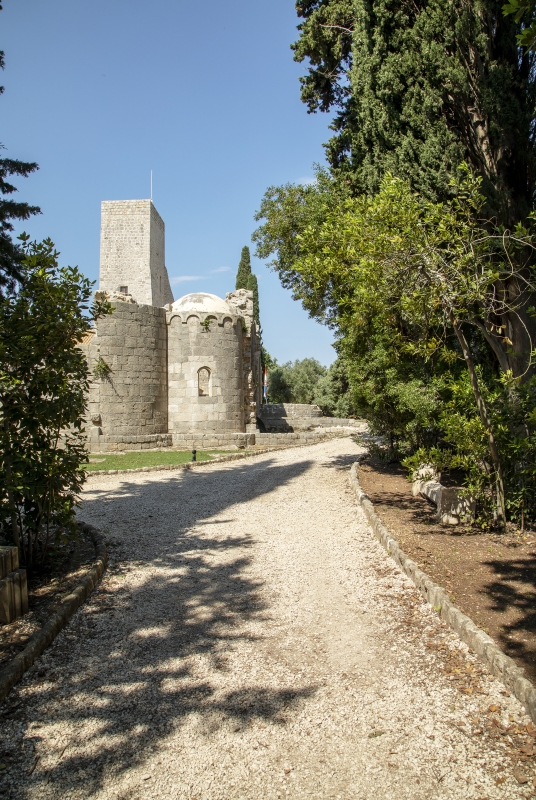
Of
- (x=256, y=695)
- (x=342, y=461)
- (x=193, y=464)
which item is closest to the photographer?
(x=256, y=695)

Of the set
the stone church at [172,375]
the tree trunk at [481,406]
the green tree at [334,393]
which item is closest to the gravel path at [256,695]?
the tree trunk at [481,406]

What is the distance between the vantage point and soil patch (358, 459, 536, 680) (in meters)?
4.57

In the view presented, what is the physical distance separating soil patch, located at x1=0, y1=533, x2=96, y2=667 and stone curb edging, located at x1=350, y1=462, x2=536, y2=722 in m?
3.39

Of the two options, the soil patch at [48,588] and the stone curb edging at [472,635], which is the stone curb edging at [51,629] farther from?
the stone curb edging at [472,635]

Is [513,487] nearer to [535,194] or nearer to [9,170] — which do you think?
[535,194]

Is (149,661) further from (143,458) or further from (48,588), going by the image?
(143,458)

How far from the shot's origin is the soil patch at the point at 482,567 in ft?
15.0

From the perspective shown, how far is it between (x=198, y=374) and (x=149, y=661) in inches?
703

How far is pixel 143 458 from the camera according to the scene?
17625 mm

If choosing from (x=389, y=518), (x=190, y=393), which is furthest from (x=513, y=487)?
(x=190, y=393)

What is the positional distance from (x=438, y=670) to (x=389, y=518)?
4572mm

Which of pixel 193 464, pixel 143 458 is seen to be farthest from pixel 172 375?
pixel 193 464

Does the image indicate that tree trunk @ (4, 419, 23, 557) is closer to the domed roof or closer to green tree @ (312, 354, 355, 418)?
the domed roof

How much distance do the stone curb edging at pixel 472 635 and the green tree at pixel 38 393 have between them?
12.0ft
